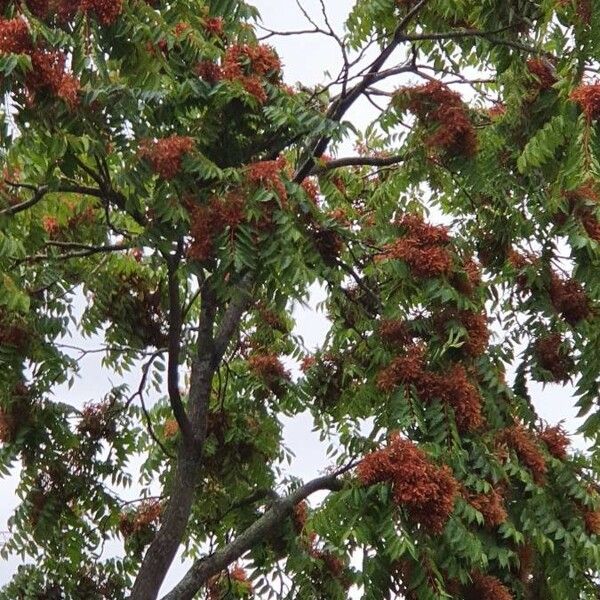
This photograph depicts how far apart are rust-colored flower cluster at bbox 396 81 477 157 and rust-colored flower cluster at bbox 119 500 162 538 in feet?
10.7

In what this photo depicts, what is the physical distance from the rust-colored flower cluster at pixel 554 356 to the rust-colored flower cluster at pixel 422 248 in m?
0.96

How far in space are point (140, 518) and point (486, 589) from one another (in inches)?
128

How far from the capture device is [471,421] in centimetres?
469

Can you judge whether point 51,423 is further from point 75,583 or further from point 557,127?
point 557,127

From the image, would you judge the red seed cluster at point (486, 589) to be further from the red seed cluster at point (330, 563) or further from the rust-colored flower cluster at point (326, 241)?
the red seed cluster at point (330, 563)

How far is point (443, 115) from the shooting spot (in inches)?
208

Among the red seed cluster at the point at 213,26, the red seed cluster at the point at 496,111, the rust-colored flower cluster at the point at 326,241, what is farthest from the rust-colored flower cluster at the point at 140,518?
the red seed cluster at the point at 496,111

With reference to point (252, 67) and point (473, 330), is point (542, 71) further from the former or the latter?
point (252, 67)

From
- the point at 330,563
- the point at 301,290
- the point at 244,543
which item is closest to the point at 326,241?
the point at 301,290

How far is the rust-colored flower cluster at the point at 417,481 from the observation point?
4031 millimetres

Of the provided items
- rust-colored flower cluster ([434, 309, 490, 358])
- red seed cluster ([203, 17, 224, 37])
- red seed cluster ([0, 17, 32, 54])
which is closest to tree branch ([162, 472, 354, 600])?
rust-colored flower cluster ([434, 309, 490, 358])

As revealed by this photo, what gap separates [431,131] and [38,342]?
2515 mm

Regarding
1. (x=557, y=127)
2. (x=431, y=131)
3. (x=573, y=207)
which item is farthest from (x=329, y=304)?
(x=557, y=127)

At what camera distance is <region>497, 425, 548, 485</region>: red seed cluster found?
4.73 metres
